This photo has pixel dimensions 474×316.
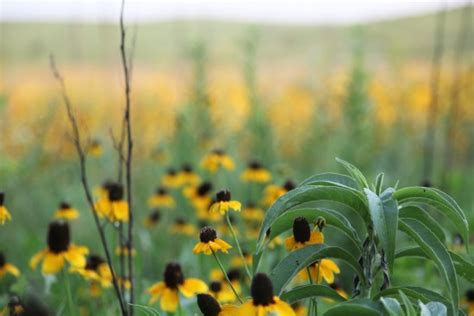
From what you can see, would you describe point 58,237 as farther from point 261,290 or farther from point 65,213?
point 261,290

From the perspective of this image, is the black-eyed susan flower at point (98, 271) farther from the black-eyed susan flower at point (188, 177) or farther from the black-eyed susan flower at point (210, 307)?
the black-eyed susan flower at point (188, 177)

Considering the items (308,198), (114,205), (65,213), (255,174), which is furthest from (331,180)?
(255,174)

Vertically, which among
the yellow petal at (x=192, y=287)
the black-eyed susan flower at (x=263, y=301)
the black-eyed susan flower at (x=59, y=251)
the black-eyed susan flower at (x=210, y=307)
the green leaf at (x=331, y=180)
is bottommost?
the yellow petal at (x=192, y=287)

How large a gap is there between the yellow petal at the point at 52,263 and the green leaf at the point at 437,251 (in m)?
0.96

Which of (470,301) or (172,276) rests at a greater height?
(172,276)

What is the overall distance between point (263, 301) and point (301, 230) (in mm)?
270

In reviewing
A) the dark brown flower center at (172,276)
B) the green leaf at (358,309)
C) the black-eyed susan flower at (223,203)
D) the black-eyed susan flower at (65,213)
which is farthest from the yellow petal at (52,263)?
the green leaf at (358,309)

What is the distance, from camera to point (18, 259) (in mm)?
3195

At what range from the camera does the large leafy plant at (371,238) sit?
115cm

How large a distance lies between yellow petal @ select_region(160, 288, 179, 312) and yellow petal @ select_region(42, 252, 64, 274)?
293mm

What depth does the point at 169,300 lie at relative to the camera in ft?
5.65

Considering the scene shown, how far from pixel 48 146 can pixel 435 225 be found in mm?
5407

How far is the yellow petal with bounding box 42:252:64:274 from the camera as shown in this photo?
1.76 meters

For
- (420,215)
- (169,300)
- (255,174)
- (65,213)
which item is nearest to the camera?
(420,215)
